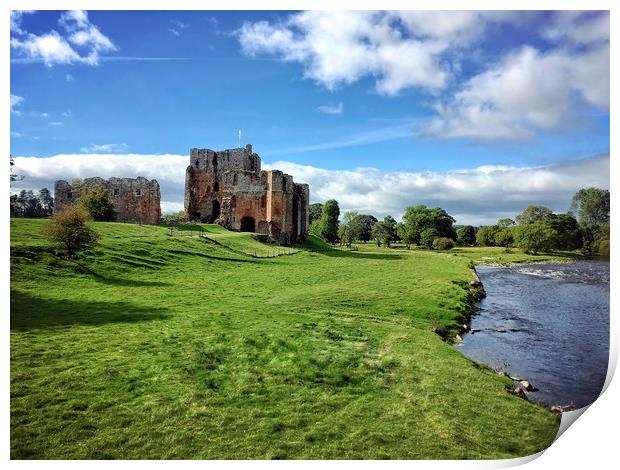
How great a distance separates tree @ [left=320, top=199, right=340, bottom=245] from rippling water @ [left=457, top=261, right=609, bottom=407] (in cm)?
3978

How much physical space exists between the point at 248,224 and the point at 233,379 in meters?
38.8

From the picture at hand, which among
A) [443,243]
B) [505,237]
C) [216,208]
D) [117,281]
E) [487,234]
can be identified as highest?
[216,208]

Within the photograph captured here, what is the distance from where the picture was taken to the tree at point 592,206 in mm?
10492

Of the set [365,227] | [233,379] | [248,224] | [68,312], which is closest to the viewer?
[233,379]

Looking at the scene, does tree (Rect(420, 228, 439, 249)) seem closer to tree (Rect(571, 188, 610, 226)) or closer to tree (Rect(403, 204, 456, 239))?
tree (Rect(403, 204, 456, 239))

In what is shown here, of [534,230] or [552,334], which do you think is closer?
[552,334]

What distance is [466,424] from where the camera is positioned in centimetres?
734

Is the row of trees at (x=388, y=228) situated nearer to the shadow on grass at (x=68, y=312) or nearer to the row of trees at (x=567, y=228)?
the row of trees at (x=567, y=228)

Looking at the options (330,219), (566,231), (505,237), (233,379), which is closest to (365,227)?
(330,219)

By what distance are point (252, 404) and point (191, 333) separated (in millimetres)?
3864

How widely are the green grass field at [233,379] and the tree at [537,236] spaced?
4963 millimetres

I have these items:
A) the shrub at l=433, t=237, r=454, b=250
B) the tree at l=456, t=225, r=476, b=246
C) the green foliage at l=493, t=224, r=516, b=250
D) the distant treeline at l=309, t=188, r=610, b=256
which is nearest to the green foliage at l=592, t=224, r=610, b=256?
the distant treeline at l=309, t=188, r=610, b=256

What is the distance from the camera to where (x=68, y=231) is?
1568cm

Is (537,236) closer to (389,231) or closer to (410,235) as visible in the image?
(410,235)
